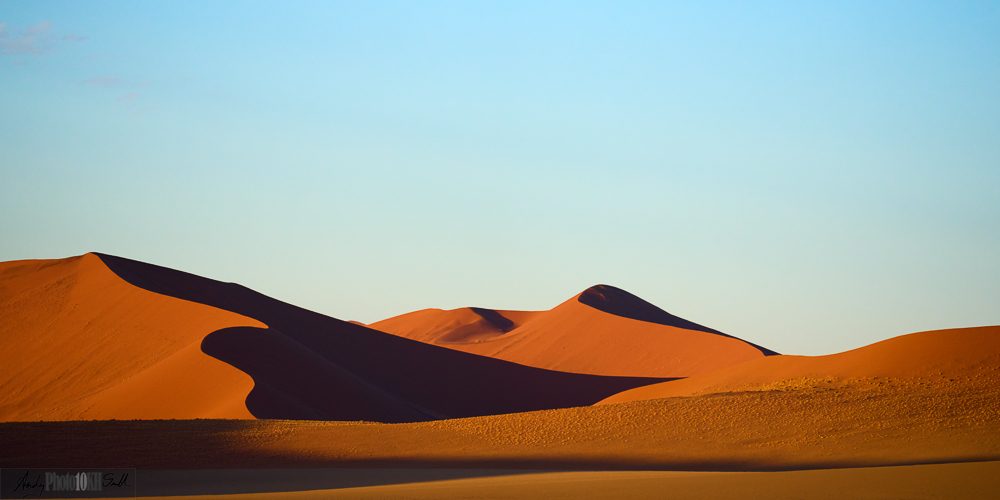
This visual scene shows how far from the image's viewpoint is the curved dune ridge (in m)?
52.7

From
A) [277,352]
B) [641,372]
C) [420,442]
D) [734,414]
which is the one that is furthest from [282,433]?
Answer: [641,372]

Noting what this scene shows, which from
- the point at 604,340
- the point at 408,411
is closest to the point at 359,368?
the point at 408,411

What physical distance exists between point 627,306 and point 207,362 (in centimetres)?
4345

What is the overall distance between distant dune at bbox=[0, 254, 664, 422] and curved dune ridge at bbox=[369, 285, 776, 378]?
15.1ft

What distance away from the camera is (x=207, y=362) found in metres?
31.3

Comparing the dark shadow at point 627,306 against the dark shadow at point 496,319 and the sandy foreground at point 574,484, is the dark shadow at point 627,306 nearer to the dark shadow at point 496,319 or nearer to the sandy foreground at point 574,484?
the dark shadow at point 496,319

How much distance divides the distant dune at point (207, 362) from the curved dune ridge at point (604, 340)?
4597 mm

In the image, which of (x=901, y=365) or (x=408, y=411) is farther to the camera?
(x=408, y=411)

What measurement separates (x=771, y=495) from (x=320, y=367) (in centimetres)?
2460

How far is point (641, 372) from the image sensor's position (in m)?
53.1
